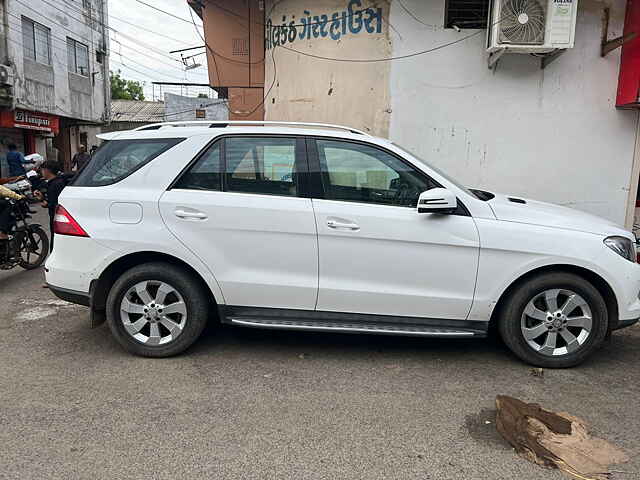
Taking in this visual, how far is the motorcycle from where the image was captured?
6820mm

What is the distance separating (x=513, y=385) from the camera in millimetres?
3832

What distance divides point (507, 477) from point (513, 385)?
118 centimetres

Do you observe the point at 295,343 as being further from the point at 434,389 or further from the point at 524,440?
the point at 524,440

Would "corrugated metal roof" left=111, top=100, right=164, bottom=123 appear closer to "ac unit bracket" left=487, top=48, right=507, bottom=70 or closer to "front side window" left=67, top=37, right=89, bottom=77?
"front side window" left=67, top=37, right=89, bottom=77

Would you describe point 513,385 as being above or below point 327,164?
below

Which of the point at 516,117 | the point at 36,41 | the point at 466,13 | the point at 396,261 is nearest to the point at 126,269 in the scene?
the point at 396,261

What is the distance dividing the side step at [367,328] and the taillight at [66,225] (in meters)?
1.43

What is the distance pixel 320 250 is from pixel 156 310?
139cm

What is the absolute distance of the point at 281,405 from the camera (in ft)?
11.4

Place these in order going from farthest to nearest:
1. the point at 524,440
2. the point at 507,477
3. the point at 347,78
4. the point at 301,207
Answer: the point at 347,78 → the point at 301,207 → the point at 524,440 → the point at 507,477

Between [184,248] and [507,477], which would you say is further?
[184,248]

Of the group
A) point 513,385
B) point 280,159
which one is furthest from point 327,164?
point 513,385

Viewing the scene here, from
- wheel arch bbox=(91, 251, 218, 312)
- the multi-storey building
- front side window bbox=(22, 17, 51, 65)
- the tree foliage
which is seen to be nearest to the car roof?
wheel arch bbox=(91, 251, 218, 312)

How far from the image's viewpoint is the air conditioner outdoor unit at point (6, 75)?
1677cm
